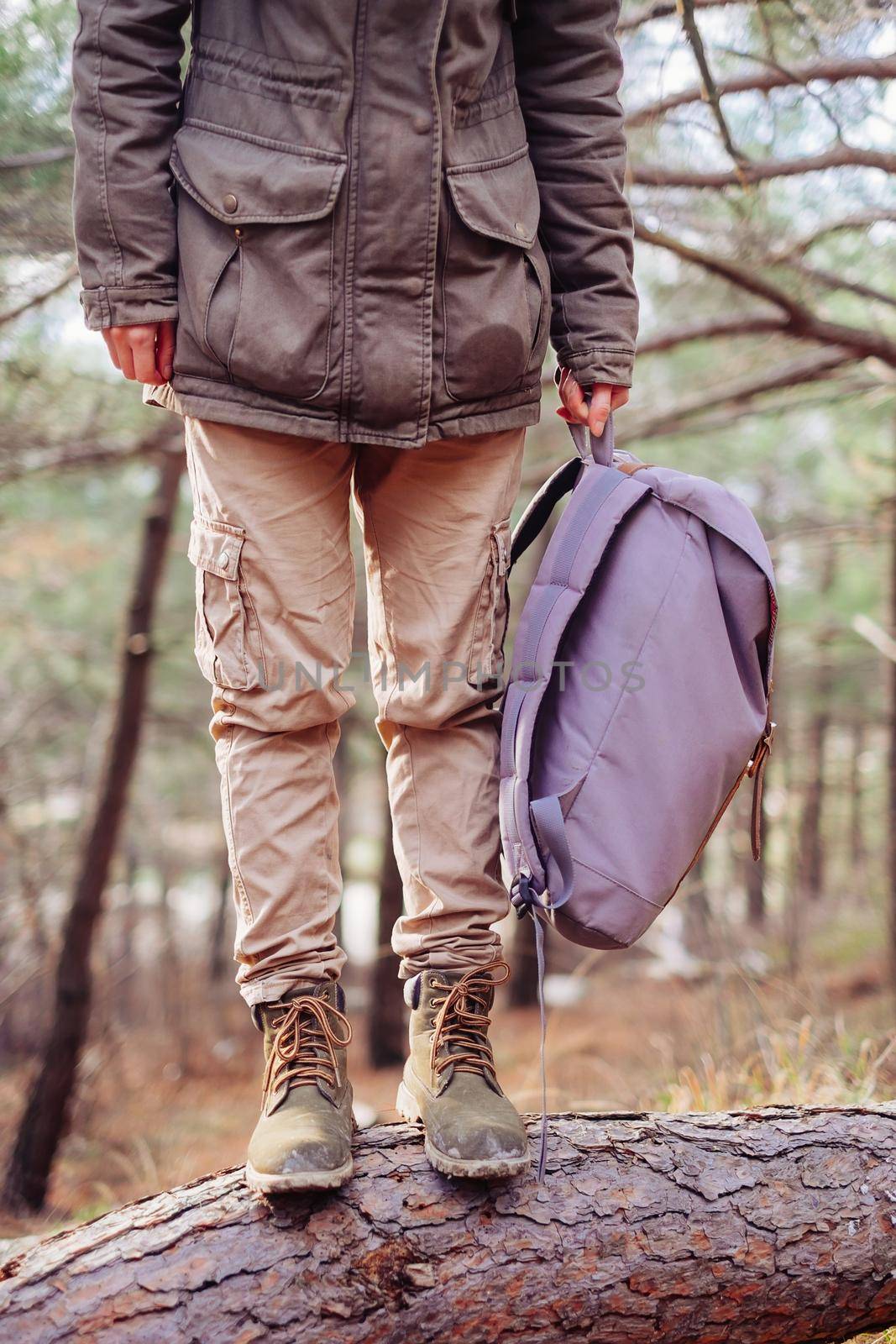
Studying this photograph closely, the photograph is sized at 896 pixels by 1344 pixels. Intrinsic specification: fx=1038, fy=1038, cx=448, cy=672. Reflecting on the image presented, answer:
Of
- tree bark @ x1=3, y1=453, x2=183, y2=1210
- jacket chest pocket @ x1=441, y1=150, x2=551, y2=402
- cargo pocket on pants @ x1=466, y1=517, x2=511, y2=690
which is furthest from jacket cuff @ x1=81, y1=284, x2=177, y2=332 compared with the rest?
tree bark @ x1=3, y1=453, x2=183, y2=1210

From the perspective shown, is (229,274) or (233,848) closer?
(229,274)

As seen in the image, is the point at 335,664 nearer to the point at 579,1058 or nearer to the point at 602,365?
the point at 602,365

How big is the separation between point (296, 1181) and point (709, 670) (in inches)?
38.7

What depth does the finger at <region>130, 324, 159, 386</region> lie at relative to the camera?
1.62 metres

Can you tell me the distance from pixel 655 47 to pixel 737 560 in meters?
1.82

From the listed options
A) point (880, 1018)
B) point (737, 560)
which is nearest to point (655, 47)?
point (737, 560)

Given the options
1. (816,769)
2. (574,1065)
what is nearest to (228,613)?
(574,1065)

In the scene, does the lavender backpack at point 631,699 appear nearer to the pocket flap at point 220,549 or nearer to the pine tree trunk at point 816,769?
the pocket flap at point 220,549

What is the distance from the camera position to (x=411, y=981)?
1780mm

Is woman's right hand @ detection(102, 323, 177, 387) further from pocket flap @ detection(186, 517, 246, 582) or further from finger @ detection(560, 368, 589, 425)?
finger @ detection(560, 368, 589, 425)

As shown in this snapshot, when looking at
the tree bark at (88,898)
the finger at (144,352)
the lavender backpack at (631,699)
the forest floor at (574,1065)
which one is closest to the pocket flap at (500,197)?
the lavender backpack at (631,699)

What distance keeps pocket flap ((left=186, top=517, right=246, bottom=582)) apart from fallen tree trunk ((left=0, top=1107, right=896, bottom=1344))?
954 mm

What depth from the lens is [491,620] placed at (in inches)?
71.1

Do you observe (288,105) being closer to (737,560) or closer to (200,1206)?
(737,560)
